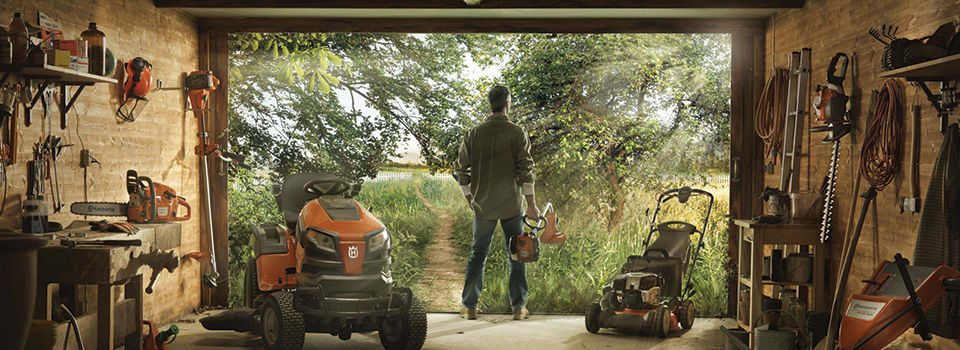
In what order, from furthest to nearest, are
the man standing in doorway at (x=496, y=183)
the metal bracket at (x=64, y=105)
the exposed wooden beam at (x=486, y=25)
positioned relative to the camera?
the exposed wooden beam at (x=486, y=25) < the man standing in doorway at (x=496, y=183) < the metal bracket at (x=64, y=105)

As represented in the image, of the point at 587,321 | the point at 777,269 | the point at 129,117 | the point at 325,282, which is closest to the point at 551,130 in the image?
the point at 587,321

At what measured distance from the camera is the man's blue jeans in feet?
19.5

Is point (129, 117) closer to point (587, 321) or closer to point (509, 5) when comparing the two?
point (509, 5)

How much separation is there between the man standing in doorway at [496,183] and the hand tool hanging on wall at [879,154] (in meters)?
2.31

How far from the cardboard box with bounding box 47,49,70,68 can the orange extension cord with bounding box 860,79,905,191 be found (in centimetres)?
420

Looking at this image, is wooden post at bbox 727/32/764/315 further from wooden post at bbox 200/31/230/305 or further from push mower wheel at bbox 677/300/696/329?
wooden post at bbox 200/31/230/305

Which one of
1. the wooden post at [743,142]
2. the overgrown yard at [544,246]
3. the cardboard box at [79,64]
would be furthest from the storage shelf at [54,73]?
the wooden post at [743,142]

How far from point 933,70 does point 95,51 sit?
425 cm

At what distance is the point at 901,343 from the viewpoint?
12.9ft

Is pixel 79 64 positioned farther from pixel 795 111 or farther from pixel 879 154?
pixel 795 111

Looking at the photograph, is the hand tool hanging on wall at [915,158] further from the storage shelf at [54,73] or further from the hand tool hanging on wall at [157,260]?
the storage shelf at [54,73]

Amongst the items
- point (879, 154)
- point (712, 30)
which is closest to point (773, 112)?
point (712, 30)

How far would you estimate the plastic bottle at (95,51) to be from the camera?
14.3ft

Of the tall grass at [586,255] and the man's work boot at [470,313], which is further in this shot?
the tall grass at [586,255]
